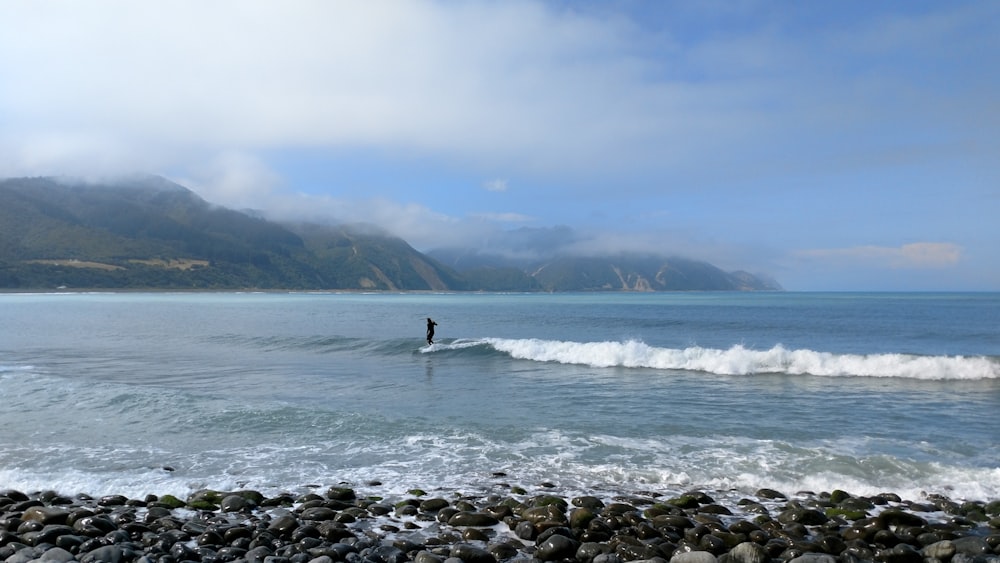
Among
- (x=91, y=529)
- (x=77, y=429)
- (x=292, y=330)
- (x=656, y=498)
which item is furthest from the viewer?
(x=292, y=330)

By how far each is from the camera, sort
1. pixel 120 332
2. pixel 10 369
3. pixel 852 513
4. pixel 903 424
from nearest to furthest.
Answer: pixel 852 513, pixel 903 424, pixel 10 369, pixel 120 332

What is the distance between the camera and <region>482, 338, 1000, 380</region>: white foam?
2700 cm

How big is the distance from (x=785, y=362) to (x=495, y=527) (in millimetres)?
24811

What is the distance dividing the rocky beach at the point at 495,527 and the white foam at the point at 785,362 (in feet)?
63.4

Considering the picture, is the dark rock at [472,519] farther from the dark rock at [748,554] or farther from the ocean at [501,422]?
the dark rock at [748,554]

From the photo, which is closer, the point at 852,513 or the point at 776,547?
the point at 776,547

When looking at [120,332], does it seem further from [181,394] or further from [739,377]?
[739,377]

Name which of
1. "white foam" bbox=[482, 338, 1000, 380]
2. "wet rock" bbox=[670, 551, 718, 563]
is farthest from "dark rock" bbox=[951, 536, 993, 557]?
"white foam" bbox=[482, 338, 1000, 380]

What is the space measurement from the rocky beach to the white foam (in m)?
19.3

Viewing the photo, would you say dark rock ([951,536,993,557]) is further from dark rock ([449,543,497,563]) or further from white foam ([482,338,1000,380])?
white foam ([482,338,1000,380])

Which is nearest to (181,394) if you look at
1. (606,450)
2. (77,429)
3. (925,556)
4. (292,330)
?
(77,429)

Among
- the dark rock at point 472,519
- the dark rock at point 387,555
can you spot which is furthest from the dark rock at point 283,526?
the dark rock at point 472,519

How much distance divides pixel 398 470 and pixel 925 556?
28.4ft

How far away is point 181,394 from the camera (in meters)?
20.2
